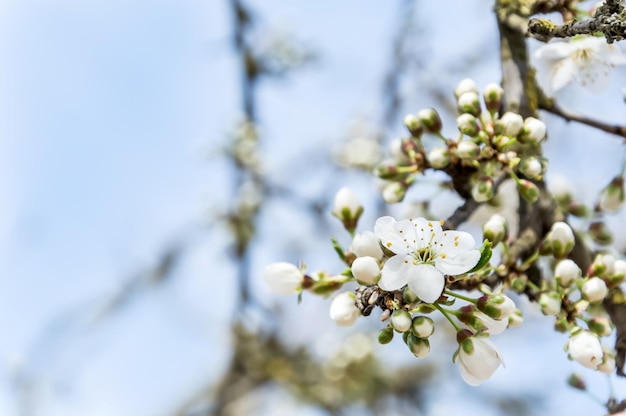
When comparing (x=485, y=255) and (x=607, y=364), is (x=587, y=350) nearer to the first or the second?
(x=607, y=364)

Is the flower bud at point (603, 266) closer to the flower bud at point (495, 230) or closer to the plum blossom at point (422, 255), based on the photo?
the flower bud at point (495, 230)

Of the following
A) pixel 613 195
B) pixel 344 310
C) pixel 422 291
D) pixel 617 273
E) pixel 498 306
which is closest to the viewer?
pixel 422 291

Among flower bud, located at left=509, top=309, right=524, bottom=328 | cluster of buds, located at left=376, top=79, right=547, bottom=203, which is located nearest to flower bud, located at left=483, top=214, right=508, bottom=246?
cluster of buds, located at left=376, top=79, right=547, bottom=203

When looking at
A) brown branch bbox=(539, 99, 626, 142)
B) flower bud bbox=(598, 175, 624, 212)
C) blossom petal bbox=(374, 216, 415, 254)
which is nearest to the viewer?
blossom petal bbox=(374, 216, 415, 254)

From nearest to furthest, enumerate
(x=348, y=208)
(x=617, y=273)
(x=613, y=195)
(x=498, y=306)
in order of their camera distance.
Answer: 1. (x=498, y=306)
2. (x=617, y=273)
3. (x=348, y=208)
4. (x=613, y=195)

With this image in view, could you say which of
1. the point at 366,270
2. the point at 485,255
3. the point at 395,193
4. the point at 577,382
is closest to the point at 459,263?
the point at 485,255

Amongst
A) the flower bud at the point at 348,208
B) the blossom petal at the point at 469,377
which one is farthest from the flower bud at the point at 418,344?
the flower bud at the point at 348,208

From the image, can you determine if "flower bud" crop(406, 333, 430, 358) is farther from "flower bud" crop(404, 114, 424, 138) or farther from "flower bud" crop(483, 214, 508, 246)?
"flower bud" crop(404, 114, 424, 138)
